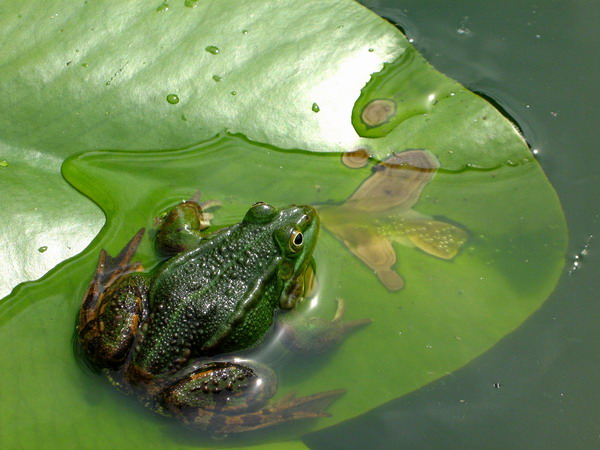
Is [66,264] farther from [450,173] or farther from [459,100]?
[459,100]

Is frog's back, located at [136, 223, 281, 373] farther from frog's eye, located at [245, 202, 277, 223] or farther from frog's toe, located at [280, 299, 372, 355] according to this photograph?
frog's toe, located at [280, 299, 372, 355]

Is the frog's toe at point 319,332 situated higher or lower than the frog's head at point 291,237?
lower

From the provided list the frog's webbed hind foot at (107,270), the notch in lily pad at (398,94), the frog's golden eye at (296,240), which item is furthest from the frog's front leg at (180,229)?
the notch in lily pad at (398,94)

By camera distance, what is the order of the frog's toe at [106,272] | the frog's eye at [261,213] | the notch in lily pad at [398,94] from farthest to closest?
the notch in lily pad at [398,94] → the frog's eye at [261,213] → the frog's toe at [106,272]

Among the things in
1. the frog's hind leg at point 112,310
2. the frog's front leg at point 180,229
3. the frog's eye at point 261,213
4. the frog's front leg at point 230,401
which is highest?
the frog's eye at point 261,213

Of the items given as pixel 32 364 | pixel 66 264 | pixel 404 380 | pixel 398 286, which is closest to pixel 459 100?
pixel 398 286

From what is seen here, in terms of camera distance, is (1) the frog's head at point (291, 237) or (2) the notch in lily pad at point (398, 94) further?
(2) the notch in lily pad at point (398, 94)

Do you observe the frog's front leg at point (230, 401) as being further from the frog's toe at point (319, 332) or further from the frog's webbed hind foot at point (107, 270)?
the frog's webbed hind foot at point (107, 270)
